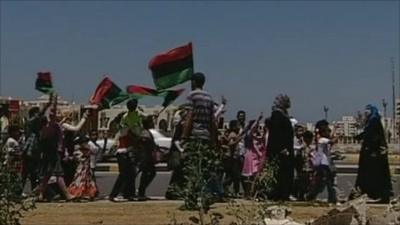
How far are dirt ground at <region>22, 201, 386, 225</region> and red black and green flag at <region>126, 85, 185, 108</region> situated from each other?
3.00 meters

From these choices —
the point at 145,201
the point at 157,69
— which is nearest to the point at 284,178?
the point at 145,201

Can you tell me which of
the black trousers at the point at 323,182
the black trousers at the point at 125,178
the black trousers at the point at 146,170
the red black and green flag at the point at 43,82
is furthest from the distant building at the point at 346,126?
the red black and green flag at the point at 43,82

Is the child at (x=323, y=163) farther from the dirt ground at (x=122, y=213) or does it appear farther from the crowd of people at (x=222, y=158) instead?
the dirt ground at (x=122, y=213)

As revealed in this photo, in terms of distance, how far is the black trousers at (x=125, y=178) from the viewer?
12.8 metres

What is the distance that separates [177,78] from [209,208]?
191 inches

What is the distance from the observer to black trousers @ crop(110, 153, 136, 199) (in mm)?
12820

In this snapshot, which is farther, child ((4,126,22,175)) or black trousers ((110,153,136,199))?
child ((4,126,22,175))

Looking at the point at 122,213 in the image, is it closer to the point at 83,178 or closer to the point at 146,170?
the point at 146,170

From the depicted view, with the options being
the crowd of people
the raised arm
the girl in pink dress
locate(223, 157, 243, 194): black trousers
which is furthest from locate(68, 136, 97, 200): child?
the girl in pink dress

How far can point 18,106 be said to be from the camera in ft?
80.4

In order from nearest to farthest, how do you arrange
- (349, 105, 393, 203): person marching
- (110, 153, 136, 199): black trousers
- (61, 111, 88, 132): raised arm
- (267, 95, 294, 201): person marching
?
1. (267, 95, 294, 201): person marching
2. (349, 105, 393, 203): person marching
3. (110, 153, 136, 199): black trousers
4. (61, 111, 88, 132): raised arm

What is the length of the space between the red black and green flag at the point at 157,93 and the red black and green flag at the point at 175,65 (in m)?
0.41

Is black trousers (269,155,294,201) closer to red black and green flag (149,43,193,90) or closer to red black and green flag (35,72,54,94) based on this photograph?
red black and green flag (149,43,193,90)

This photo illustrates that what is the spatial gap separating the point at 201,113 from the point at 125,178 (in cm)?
228
